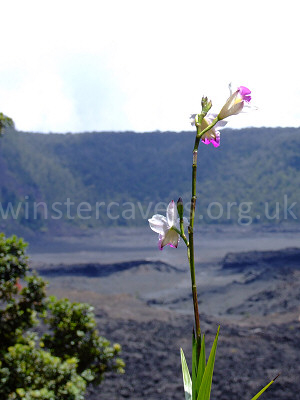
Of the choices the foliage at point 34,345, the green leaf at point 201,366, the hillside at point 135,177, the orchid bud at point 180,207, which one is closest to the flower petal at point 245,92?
the orchid bud at point 180,207

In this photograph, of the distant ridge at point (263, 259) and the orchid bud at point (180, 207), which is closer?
the orchid bud at point (180, 207)

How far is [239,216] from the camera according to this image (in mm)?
41750

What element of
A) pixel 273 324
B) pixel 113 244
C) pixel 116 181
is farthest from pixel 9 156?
pixel 273 324

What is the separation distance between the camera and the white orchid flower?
76 centimetres

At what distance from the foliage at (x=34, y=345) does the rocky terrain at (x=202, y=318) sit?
3503 mm

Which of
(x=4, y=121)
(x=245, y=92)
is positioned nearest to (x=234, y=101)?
(x=245, y=92)

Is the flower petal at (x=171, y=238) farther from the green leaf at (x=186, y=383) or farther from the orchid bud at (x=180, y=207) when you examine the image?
the green leaf at (x=186, y=383)

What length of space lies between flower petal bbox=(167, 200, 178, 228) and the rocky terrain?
6909 mm

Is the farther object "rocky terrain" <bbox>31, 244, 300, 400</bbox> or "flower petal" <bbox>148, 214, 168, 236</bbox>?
"rocky terrain" <bbox>31, 244, 300, 400</bbox>

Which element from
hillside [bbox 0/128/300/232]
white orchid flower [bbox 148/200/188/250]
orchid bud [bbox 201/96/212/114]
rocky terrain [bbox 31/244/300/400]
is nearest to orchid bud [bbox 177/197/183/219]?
white orchid flower [bbox 148/200/188/250]

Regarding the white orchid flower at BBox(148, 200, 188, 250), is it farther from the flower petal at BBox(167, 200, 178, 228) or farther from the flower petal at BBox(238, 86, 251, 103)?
the flower petal at BBox(238, 86, 251, 103)

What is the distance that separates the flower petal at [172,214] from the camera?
0.75 metres

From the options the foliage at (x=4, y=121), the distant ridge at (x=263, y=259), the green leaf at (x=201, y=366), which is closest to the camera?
the green leaf at (x=201, y=366)

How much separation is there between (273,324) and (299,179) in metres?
31.1
